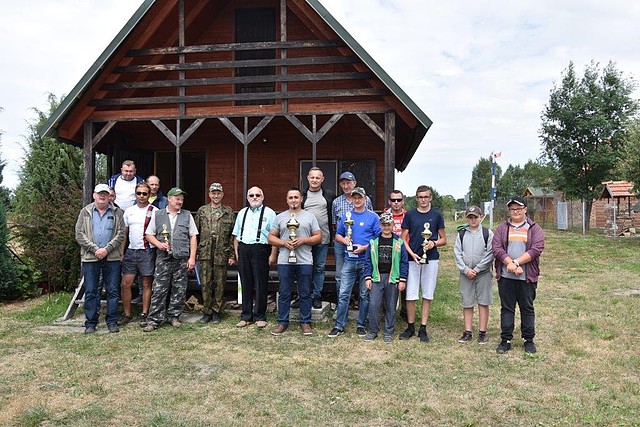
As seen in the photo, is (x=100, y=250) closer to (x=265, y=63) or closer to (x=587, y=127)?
(x=265, y=63)

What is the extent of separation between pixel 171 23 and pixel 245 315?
541cm

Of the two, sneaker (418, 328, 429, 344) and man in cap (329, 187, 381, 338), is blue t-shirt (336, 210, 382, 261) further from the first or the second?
sneaker (418, 328, 429, 344)

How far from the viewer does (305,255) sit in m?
6.43

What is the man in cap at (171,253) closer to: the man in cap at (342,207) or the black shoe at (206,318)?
the black shoe at (206,318)

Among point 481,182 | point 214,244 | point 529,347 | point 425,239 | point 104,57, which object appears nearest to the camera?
point 529,347

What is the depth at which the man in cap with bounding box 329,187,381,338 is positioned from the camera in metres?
6.21

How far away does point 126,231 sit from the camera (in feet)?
22.2

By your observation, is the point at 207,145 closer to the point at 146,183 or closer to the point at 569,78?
the point at 146,183

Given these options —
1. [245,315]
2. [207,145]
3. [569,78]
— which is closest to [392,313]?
[245,315]

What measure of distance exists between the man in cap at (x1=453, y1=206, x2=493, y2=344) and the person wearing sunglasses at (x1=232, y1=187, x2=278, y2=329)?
2.40 m

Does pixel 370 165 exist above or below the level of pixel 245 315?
above

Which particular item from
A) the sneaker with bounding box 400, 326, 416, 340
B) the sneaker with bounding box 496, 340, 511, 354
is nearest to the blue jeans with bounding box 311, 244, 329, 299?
the sneaker with bounding box 400, 326, 416, 340

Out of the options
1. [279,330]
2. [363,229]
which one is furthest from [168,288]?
[363,229]

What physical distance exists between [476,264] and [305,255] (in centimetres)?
207
